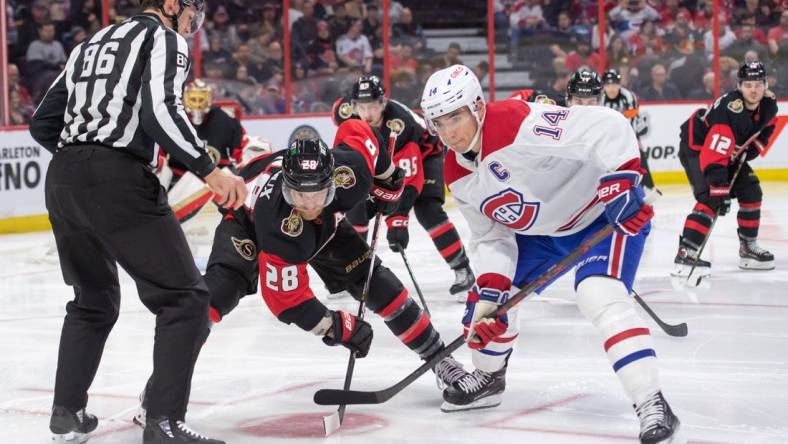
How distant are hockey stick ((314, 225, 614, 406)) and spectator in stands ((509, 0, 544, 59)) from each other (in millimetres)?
6828

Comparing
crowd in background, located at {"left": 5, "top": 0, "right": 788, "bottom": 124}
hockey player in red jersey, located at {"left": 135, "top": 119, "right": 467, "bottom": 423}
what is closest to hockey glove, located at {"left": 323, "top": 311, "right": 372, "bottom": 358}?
hockey player in red jersey, located at {"left": 135, "top": 119, "right": 467, "bottom": 423}

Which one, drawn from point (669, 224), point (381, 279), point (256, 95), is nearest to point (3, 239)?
point (256, 95)

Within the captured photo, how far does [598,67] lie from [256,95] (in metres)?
2.94

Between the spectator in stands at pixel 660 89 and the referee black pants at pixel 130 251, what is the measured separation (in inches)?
287

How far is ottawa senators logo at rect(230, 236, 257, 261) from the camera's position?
10.9 feet

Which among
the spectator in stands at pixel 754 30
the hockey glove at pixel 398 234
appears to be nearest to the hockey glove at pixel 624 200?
the hockey glove at pixel 398 234

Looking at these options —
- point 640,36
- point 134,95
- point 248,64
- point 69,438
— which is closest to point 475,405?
point 69,438

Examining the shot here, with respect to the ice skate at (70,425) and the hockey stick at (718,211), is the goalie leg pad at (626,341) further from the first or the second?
the hockey stick at (718,211)

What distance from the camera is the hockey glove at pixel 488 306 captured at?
3010mm

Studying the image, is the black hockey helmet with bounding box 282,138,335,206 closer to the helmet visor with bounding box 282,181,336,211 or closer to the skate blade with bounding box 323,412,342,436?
the helmet visor with bounding box 282,181,336,211

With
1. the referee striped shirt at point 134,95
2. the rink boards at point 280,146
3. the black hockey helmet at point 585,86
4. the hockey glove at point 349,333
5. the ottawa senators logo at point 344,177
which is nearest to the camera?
the referee striped shirt at point 134,95

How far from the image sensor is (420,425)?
10.0 ft

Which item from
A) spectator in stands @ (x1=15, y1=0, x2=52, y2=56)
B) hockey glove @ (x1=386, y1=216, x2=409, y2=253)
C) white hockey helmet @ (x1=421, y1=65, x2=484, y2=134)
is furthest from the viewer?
spectator in stands @ (x1=15, y1=0, x2=52, y2=56)

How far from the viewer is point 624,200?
8.75ft
